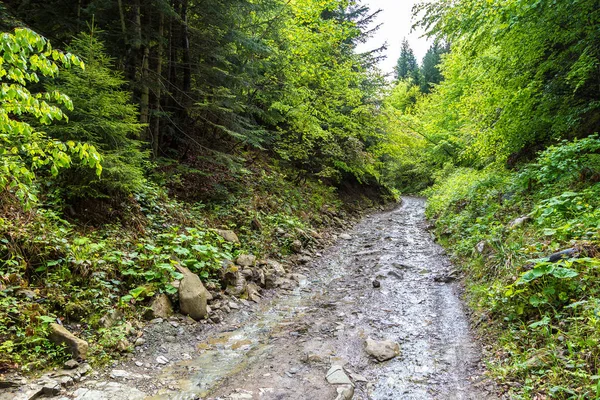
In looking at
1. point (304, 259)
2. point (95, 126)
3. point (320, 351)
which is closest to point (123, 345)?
→ point (320, 351)

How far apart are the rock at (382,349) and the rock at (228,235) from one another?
4129 mm

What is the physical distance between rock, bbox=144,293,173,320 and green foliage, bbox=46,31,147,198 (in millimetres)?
2176

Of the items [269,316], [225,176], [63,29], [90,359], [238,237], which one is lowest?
[269,316]

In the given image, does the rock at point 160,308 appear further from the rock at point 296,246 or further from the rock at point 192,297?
the rock at point 296,246

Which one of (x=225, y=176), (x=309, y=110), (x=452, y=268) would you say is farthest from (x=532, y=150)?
(x=225, y=176)

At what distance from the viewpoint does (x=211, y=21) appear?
8992mm

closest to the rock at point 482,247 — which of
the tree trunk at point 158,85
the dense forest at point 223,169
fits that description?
the dense forest at point 223,169

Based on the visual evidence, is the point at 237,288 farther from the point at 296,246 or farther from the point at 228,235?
the point at 296,246

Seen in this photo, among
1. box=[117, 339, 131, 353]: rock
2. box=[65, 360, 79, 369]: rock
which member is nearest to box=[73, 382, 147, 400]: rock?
box=[65, 360, 79, 369]: rock

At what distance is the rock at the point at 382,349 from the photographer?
4.35 m

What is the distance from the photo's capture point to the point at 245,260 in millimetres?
7281

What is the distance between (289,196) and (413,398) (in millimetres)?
9611

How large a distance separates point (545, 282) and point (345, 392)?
292cm

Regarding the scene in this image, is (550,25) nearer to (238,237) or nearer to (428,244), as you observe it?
(428,244)
